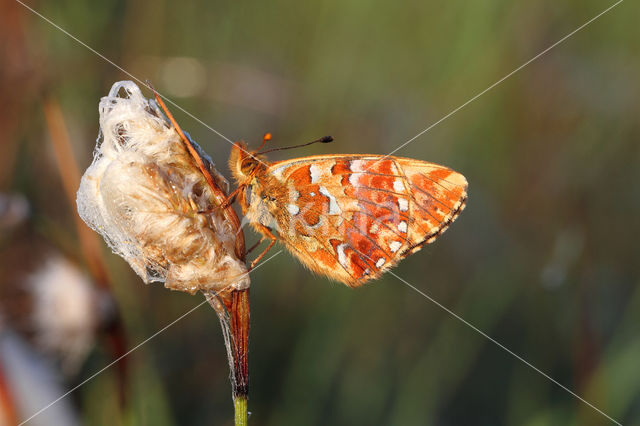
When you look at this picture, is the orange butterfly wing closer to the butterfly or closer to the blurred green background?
the butterfly

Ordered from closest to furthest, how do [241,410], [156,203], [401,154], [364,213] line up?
[241,410] < [156,203] < [364,213] < [401,154]

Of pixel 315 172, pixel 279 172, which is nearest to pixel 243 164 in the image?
pixel 279 172

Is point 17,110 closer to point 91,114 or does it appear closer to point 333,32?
point 91,114

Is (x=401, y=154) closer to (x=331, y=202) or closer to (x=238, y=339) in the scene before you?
(x=331, y=202)

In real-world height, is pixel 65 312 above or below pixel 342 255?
below

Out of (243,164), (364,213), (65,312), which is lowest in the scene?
(65,312)

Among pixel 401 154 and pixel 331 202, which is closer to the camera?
pixel 331 202

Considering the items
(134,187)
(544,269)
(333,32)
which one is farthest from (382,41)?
(134,187)
